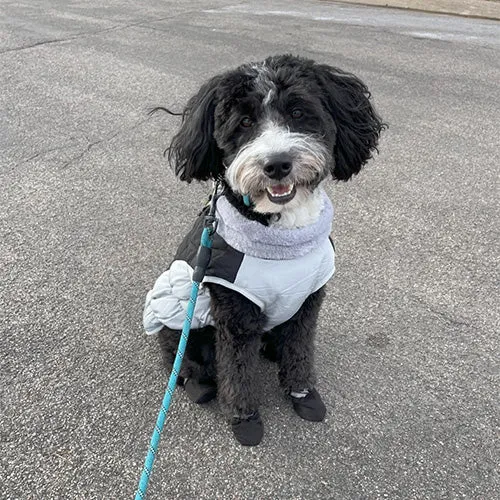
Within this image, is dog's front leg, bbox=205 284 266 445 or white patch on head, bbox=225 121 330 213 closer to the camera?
white patch on head, bbox=225 121 330 213

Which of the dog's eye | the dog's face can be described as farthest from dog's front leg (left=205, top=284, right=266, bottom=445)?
the dog's eye

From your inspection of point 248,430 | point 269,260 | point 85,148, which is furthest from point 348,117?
point 85,148

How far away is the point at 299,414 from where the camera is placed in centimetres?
267

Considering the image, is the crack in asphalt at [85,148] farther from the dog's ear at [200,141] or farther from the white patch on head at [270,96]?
the white patch on head at [270,96]

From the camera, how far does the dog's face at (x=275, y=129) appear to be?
6.91ft

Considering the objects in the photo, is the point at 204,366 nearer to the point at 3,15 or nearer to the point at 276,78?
the point at 276,78

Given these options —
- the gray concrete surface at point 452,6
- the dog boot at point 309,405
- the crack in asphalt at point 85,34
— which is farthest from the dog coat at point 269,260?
the gray concrete surface at point 452,6

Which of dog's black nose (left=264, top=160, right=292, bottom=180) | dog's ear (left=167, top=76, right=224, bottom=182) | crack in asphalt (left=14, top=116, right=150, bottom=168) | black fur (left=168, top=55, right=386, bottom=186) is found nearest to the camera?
dog's black nose (left=264, top=160, right=292, bottom=180)

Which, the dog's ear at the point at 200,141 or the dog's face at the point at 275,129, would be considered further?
the dog's ear at the point at 200,141

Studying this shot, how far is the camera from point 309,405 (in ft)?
8.68

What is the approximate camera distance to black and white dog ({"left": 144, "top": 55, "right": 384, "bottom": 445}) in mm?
2158

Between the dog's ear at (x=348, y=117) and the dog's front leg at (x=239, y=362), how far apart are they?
29.6 inches

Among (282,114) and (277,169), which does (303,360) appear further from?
(282,114)

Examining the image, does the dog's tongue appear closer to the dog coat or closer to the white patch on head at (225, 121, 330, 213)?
the white patch on head at (225, 121, 330, 213)
